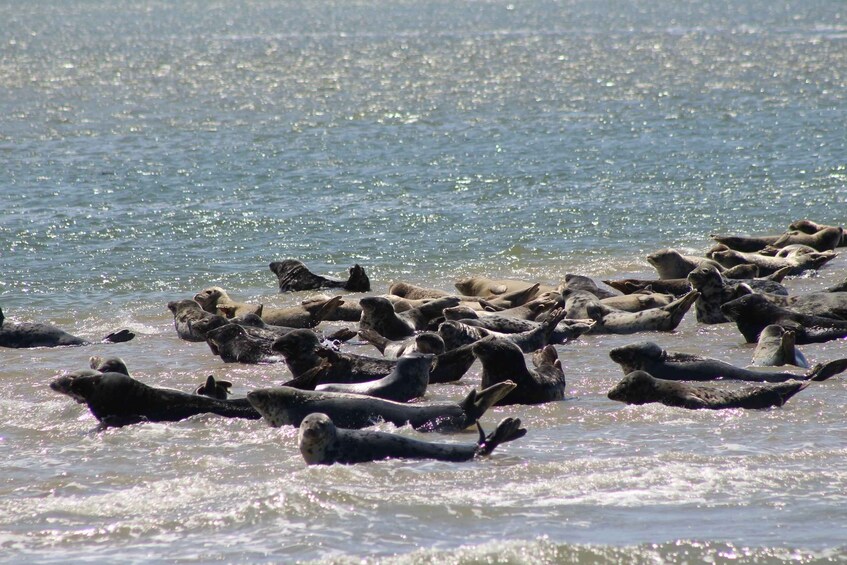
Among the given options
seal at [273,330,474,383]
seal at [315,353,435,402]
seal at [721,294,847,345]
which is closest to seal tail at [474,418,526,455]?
seal at [315,353,435,402]

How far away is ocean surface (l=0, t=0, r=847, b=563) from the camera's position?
5.39 m

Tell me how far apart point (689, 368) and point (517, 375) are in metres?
1.15

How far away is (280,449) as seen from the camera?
6.57m

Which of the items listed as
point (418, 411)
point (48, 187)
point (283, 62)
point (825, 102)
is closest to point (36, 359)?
point (418, 411)

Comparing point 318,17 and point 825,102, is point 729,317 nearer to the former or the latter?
point 825,102

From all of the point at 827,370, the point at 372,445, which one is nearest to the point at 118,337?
the point at 372,445

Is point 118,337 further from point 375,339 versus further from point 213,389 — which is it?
point 213,389

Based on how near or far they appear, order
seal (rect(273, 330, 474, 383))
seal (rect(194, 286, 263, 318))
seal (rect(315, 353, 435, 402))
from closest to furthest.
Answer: seal (rect(315, 353, 435, 402)) → seal (rect(273, 330, 474, 383)) → seal (rect(194, 286, 263, 318))

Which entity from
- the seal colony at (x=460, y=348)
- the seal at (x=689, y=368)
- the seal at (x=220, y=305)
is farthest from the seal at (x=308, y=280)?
the seal at (x=689, y=368)

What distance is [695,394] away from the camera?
7168mm

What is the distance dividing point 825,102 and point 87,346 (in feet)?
77.8

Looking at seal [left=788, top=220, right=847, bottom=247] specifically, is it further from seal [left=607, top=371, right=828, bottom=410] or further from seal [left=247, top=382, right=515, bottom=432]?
seal [left=247, top=382, right=515, bottom=432]

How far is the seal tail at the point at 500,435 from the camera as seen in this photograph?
616 centimetres

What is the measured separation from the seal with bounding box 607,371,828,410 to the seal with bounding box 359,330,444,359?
1.43 m
